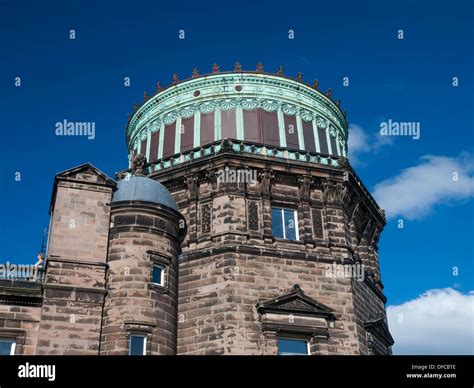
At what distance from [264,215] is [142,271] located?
21.4 feet

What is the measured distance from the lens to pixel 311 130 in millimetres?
33969

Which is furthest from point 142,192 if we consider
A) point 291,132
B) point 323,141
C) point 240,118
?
point 323,141

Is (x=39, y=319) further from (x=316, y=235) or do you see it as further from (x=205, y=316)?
(x=316, y=235)

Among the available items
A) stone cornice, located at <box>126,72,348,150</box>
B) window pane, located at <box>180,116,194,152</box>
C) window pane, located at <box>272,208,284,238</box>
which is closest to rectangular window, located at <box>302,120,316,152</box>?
stone cornice, located at <box>126,72,348,150</box>

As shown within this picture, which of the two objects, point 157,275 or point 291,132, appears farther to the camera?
point 291,132

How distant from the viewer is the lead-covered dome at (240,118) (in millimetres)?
32656

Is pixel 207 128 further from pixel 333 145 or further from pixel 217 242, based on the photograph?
pixel 217 242

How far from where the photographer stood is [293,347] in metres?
27.0

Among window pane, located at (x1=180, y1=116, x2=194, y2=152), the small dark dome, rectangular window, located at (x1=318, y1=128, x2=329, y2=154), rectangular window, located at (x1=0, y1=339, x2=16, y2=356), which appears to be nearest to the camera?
rectangular window, located at (x1=0, y1=339, x2=16, y2=356)

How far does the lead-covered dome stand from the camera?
32.7 m

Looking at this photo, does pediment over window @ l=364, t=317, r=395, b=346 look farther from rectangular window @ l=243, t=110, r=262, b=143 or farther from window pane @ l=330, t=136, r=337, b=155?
rectangular window @ l=243, t=110, r=262, b=143

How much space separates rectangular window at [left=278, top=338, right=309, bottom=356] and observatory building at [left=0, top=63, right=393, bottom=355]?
135mm
